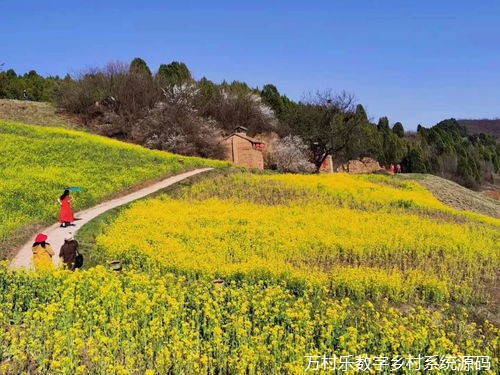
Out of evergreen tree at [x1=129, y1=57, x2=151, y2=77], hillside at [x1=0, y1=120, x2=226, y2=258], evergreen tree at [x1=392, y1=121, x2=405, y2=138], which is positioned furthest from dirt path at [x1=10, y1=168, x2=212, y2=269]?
evergreen tree at [x1=392, y1=121, x2=405, y2=138]

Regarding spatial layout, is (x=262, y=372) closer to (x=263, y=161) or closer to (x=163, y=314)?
(x=163, y=314)

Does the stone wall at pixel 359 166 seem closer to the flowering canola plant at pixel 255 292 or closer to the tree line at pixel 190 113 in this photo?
the tree line at pixel 190 113

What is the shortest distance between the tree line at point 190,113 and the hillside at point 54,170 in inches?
433

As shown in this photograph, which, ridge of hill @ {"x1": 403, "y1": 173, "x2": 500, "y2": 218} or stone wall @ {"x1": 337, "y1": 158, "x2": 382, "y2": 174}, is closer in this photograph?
ridge of hill @ {"x1": 403, "y1": 173, "x2": 500, "y2": 218}

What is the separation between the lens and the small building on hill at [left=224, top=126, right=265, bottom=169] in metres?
49.2

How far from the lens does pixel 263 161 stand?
52156 mm

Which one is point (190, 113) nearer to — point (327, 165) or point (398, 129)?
point (327, 165)

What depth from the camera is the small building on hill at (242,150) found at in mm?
49219

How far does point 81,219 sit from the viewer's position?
21.2 meters

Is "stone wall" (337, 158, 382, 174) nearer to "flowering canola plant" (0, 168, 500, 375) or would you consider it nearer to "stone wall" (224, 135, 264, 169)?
"stone wall" (224, 135, 264, 169)

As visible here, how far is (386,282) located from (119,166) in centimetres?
2233

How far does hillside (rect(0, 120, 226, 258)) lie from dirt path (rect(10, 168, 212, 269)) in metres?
0.53

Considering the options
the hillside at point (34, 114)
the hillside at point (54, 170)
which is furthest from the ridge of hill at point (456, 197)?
the hillside at point (34, 114)

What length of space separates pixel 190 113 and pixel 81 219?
30590 mm
